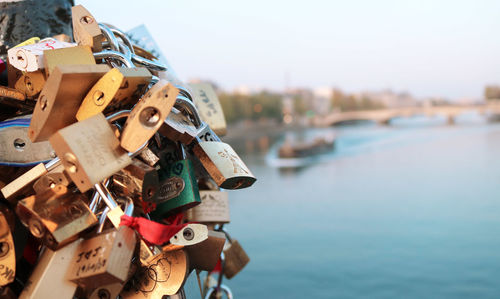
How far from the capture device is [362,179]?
17328 mm

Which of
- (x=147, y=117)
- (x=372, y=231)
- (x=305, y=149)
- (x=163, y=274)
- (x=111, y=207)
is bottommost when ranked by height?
(x=305, y=149)

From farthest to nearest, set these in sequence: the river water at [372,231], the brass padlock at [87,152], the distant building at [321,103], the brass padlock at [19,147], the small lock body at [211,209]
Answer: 1. the distant building at [321,103]
2. the river water at [372,231]
3. the small lock body at [211,209]
4. the brass padlock at [19,147]
5. the brass padlock at [87,152]

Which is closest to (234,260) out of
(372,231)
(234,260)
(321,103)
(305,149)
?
(234,260)

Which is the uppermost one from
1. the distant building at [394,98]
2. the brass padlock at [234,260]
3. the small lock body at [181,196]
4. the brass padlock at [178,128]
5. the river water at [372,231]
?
the brass padlock at [178,128]

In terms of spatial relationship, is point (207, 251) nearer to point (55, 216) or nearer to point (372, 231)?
point (55, 216)

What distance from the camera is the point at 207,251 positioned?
64cm

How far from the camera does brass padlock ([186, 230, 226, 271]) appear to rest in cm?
63

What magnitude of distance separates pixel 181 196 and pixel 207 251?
0.27 feet

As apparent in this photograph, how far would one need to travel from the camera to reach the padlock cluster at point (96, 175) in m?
0.51

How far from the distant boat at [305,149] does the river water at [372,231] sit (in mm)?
2626

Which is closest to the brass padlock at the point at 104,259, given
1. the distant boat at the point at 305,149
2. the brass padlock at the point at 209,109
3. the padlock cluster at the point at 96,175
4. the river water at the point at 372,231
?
the padlock cluster at the point at 96,175

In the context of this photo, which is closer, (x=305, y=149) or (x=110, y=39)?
(x=110, y=39)

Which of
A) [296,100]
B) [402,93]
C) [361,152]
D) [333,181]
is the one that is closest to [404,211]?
[333,181]

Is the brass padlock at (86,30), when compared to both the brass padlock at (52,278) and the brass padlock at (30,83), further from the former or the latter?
the brass padlock at (52,278)
